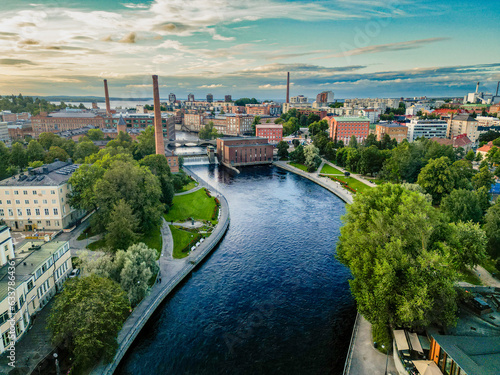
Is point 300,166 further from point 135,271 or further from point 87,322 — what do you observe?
point 87,322

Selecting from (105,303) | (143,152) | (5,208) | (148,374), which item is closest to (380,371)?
(148,374)

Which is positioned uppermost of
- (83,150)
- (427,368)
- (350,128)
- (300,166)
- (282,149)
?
(350,128)

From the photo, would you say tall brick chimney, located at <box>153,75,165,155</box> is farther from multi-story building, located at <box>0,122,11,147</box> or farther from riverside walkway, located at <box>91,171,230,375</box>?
multi-story building, located at <box>0,122,11,147</box>

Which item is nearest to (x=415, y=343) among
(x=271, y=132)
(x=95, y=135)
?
(x=95, y=135)

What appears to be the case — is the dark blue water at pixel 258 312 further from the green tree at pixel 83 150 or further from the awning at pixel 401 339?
the green tree at pixel 83 150

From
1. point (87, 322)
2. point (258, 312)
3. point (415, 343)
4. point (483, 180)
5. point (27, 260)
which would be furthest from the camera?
point (483, 180)
